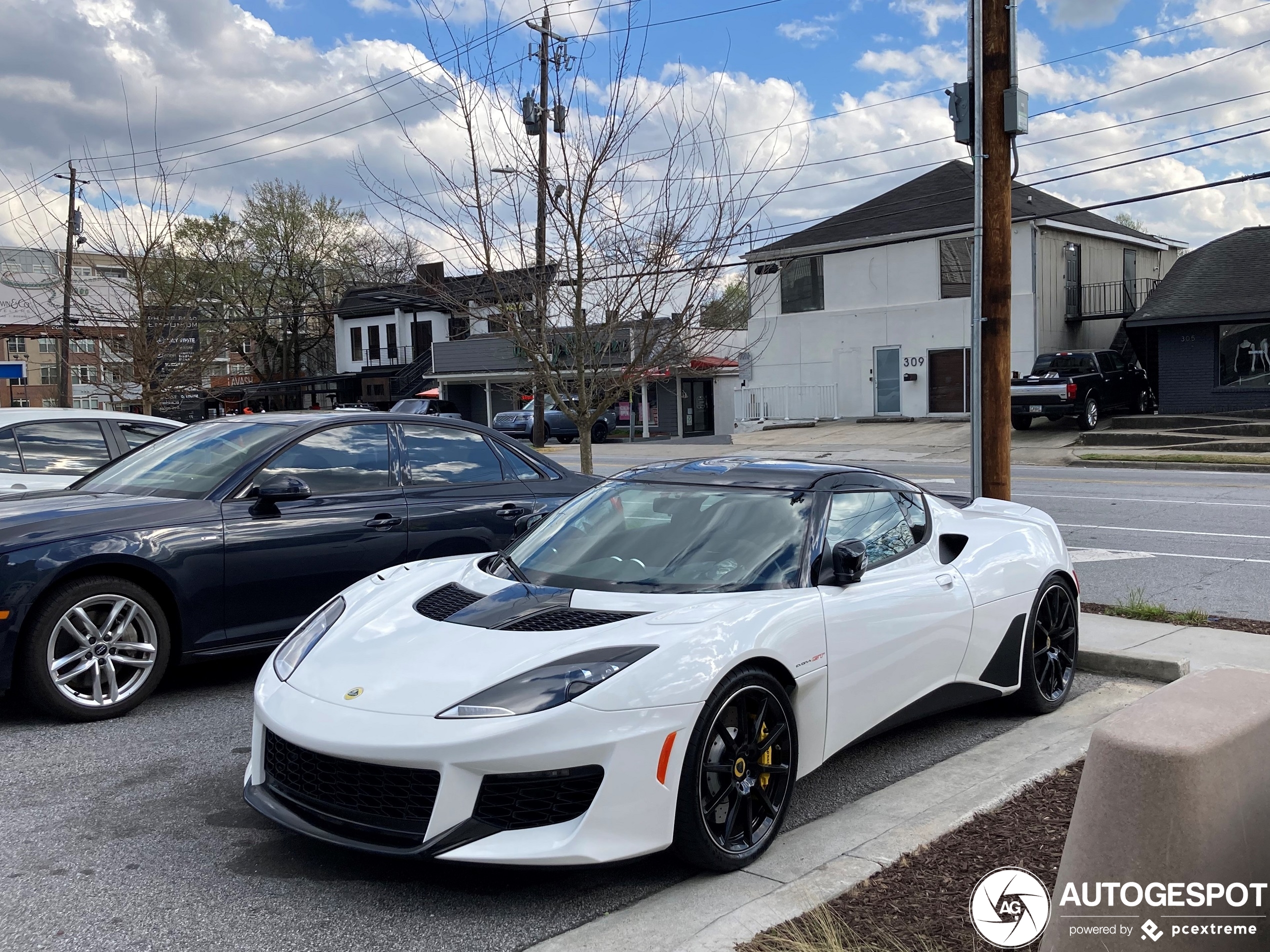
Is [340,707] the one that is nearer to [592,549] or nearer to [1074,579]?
[592,549]

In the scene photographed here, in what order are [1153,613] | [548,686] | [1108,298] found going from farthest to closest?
[1108,298]
[1153,613]
[548,686]

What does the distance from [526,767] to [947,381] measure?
1194 inches

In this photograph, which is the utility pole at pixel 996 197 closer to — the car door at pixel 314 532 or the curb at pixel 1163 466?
the car door at pixel 314 532

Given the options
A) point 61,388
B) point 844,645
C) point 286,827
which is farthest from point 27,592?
point 61,388

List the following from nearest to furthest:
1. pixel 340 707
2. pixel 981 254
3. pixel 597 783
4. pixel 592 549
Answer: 1. pixel 597 783
2. pixel 340 707
3. pixel 592 549
4. pixel 981 254

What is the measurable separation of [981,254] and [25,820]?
22.2 feet

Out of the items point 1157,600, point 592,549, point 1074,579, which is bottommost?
point 1157,600

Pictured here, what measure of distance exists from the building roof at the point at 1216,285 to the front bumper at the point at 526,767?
27.4 m

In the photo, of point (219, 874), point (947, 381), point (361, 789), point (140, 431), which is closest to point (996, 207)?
point (361, 789)

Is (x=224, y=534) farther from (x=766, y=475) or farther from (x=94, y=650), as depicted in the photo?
(x=766, y=475)

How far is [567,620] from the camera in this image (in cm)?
395

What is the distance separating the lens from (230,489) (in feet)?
19.9

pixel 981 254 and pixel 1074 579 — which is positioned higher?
pixel 981 254

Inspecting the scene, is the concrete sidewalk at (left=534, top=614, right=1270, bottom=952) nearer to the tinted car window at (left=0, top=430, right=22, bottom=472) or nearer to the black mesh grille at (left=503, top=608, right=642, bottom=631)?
the black mesh grille at (left=503, top=608, right=642, bottom=631)
